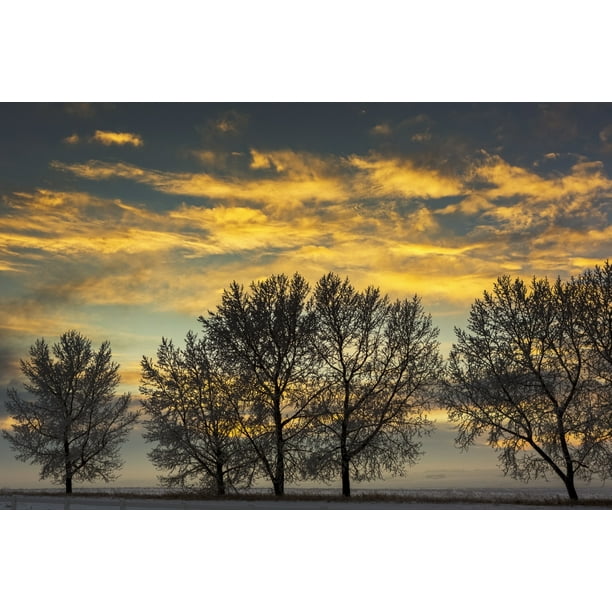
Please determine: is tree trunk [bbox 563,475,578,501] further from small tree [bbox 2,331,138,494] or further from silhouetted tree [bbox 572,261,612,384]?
small tree [bbox 2,331,138,494]

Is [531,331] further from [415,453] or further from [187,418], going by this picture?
[187,418]

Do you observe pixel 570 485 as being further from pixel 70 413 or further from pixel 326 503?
pixel 70 413

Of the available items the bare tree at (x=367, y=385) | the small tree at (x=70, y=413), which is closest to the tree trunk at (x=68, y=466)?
the small tree at (x=70, y=413)

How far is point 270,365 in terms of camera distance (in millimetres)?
32656

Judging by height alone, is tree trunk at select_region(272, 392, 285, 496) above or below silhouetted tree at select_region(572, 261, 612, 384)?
below

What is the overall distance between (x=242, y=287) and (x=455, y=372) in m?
10.6

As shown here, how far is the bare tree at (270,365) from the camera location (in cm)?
3162

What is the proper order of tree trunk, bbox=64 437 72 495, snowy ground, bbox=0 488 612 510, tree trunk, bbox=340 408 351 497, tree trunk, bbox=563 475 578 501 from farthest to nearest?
tree trunk, bbox=64 437 72 495 → tree trunk, bbox=340 408 351 497 → tree trunk, bbox=563 475 578 501 → snowy ground, bbox=0 488 612 510

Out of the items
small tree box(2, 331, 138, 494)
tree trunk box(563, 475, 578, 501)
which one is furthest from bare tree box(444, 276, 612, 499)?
small tree box(2, 331, 138, 494)

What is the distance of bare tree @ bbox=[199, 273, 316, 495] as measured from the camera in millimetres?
31625

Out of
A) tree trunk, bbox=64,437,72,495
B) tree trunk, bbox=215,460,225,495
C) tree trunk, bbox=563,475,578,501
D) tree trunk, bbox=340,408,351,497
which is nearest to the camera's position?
tree trunk, bbox=563,475,578,501

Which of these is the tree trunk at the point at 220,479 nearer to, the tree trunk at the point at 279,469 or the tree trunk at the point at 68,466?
the tree trunk at the point at 279,469

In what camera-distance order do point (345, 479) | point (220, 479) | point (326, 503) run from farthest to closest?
1. point (220, 479)
2. point (345, 479)
3. point (326, 503)

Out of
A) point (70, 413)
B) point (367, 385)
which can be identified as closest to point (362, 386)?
point (367, 385)
